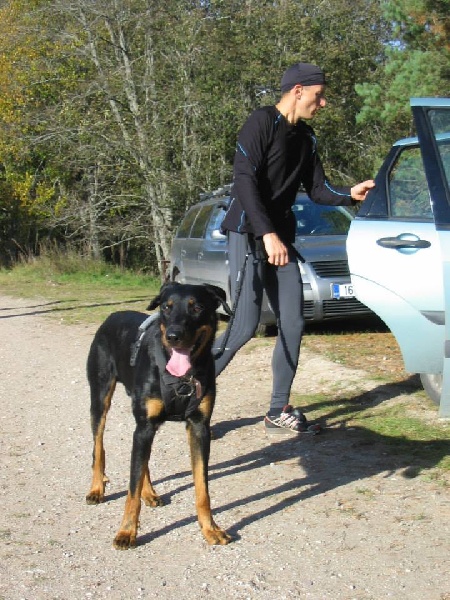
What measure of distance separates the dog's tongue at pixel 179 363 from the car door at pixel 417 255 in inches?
54.5

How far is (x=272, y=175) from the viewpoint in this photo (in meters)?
5.60

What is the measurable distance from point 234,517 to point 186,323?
3.64ft

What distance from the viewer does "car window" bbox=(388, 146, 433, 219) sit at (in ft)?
16.6

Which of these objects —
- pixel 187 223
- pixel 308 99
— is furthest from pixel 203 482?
pixel 187 223

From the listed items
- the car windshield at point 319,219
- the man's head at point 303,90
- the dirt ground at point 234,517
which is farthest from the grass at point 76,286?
the man's head at point 303,90

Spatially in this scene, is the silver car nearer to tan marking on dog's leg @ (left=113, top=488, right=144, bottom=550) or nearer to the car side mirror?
the car side mirror

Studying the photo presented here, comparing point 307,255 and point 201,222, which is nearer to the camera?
point 307,255

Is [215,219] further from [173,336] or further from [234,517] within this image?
[173,336]

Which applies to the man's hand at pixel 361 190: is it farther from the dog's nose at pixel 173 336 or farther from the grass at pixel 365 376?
the dog's nose at pixel 173 336

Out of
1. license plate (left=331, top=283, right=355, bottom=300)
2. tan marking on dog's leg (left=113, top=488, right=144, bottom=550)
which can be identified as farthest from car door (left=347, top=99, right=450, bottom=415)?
license plate (left=331, top=283, right=355, bottom=300)

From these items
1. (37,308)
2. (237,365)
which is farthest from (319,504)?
(37,308)

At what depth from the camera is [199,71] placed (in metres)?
22.2

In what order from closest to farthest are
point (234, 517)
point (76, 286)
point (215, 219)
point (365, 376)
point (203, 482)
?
point (203, 482) → point (234, 517) → point (365, 376) → point (215, 219) → point (76, 286)

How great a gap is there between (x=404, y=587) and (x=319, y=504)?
113cm
